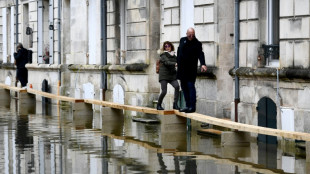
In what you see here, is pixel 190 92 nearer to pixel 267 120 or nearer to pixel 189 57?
pixel 189 57

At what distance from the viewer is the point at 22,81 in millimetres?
31828

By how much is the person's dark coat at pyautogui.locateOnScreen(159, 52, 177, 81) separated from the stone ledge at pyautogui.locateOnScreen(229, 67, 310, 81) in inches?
48.5

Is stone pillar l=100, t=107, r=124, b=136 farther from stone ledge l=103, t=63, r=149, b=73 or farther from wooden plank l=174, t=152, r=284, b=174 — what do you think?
wooden plank l=174, t=152, r=284, b=174

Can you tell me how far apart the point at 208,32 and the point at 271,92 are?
10.8 ft

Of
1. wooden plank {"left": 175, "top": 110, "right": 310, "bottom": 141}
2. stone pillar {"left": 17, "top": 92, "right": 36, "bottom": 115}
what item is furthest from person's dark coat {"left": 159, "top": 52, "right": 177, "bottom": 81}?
stone pillar {"left": 17, "top": 92, "right": 36, "bottom": 115}

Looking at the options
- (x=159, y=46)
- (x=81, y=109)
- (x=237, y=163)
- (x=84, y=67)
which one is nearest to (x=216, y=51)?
(x=159, y=46)

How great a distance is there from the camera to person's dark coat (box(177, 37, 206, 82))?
56.7 ft

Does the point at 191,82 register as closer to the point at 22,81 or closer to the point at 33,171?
the point at 33,171

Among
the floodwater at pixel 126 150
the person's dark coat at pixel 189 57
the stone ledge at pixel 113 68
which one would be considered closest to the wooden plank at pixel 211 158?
the floodwater at pixel 126 150

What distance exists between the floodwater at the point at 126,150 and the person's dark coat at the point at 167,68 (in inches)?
43.7

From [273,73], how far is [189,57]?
1.76 metres

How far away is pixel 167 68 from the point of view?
61.5ft

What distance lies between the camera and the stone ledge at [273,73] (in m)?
15.5

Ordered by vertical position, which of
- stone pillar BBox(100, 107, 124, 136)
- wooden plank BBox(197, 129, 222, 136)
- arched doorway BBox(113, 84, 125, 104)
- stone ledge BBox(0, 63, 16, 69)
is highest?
stone ledge BBox(0, 63, 16, 69)
